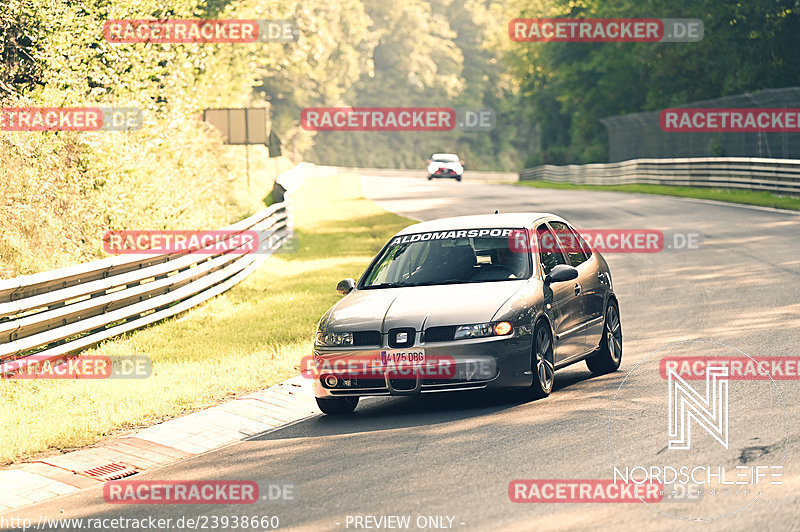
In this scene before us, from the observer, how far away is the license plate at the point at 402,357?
931cm

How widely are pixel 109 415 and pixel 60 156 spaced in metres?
10.8

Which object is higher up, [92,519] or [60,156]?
[60,156]

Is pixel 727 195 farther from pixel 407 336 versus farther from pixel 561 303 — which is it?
pixel 407 336

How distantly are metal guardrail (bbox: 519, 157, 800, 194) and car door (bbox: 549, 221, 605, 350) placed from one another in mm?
21393

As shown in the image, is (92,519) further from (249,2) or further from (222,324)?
(249,2)

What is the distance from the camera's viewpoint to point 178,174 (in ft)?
82.2

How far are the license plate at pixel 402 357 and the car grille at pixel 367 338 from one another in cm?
13

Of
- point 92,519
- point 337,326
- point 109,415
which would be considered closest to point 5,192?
point 109,415

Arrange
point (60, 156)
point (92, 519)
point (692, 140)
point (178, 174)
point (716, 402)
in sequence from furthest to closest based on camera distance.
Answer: point (692, 140)
point (178, 174)
point (60, 156)
point (716, 402)
point (92, 519)

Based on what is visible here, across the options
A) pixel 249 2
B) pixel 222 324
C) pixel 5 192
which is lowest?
pixel 222 324
